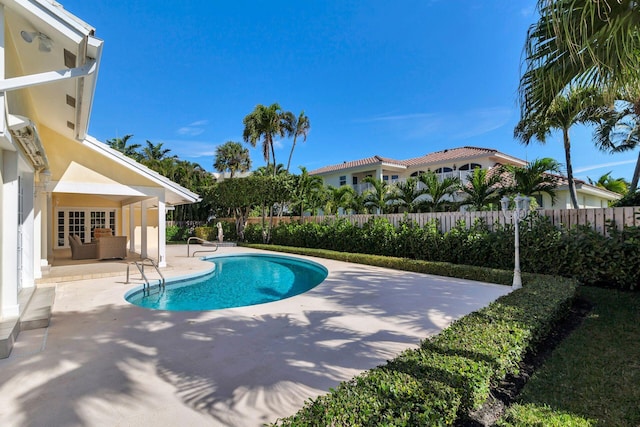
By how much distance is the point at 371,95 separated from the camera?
2234cm

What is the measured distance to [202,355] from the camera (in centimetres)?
435

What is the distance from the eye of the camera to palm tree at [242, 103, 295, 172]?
25344 mm

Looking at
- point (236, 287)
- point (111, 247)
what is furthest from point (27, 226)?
point (111, 247)

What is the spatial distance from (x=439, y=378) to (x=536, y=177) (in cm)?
1215

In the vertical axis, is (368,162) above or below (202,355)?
above

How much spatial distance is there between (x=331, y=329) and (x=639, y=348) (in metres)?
4.62

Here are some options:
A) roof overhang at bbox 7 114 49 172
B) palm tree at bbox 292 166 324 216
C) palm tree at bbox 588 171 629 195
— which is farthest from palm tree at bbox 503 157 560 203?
palm tree at bbox 588 171 629 195

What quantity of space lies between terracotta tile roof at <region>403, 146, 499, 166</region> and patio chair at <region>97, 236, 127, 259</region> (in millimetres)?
22244

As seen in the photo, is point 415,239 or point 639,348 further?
point 415,239

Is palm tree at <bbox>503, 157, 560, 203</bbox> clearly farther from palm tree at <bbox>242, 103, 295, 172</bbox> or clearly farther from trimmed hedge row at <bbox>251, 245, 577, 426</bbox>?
palm tree at <bbox>242, 103, 295, 172</bbox>

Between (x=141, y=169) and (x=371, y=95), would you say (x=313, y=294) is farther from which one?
(x=371, y=95)

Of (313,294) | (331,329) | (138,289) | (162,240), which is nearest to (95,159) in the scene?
(162,240)

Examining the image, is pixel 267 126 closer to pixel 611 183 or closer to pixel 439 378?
pixel 439 378

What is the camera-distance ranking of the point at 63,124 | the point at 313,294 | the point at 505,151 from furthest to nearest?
the point at 505,151 → the point at 63,124 → the point at 313,294
